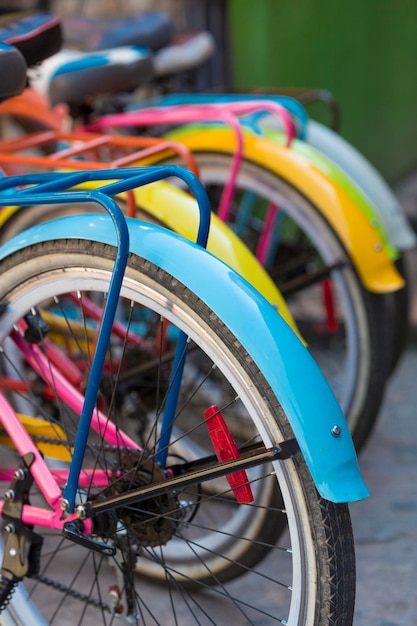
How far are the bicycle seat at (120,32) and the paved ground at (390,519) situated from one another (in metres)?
1.52

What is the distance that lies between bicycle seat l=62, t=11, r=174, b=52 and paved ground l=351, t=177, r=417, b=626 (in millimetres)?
1519

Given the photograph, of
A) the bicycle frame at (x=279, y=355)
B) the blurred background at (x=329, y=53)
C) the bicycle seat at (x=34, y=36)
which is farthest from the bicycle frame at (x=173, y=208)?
the blurred background at (x=329, y=53)

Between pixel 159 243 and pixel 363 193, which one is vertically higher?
pixel 363 193

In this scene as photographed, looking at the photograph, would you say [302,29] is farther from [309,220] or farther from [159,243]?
[159,243]

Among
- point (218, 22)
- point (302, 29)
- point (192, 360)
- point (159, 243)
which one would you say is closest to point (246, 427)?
point (192, 360)

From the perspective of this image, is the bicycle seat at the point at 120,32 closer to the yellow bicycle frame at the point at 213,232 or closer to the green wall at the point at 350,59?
the yellow bicycle frame at the point at 213,232

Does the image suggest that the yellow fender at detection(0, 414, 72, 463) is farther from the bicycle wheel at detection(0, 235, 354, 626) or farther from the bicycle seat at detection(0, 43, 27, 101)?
the bicycle seat at detection(0, 43, 27, 101)

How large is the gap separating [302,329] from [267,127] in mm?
1017

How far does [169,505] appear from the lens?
1.97 meters

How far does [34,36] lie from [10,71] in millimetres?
351

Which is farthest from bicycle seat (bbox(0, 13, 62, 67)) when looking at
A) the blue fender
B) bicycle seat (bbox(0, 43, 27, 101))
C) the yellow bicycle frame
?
the blue fender

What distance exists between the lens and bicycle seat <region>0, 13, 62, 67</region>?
242 centimetres

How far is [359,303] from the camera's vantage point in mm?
2895

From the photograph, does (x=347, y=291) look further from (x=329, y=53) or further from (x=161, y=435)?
(x=329, y=53)
